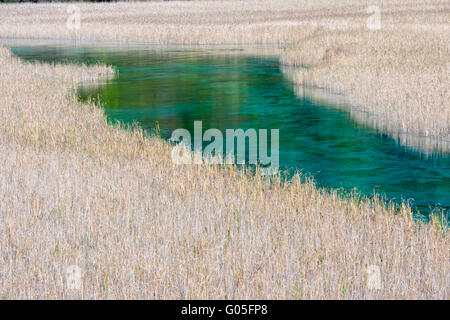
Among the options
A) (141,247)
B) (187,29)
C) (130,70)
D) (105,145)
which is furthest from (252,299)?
(187,29)

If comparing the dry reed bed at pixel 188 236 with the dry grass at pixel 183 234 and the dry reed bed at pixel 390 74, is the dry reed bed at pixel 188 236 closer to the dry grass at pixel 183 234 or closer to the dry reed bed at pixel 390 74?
the dry grass at pixel 183 234

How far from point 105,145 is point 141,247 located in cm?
617

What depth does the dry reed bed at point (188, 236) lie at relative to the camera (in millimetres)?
6461

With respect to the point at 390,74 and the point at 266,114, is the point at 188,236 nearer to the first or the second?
the point at 266,114

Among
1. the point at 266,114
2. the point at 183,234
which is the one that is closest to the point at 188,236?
the point at 183,234

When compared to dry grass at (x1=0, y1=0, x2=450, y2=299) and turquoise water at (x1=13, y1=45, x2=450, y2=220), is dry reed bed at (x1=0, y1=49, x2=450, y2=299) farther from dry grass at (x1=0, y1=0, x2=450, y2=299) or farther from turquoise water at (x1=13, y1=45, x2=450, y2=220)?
turquoise water at (x1=13, y1=45, x2=450, y2=220)

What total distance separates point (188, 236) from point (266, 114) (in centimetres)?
1252

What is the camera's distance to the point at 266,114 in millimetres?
20016

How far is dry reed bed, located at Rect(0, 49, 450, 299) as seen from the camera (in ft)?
21.2

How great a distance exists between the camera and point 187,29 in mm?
46812

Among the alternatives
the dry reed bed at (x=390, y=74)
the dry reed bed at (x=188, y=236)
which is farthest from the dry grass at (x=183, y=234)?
the dry reed bed at (x=390, y=74)

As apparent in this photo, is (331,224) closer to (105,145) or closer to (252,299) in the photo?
(252,299)

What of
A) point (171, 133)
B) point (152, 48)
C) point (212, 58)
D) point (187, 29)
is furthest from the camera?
point (187, 29)

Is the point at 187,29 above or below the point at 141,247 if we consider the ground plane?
above
